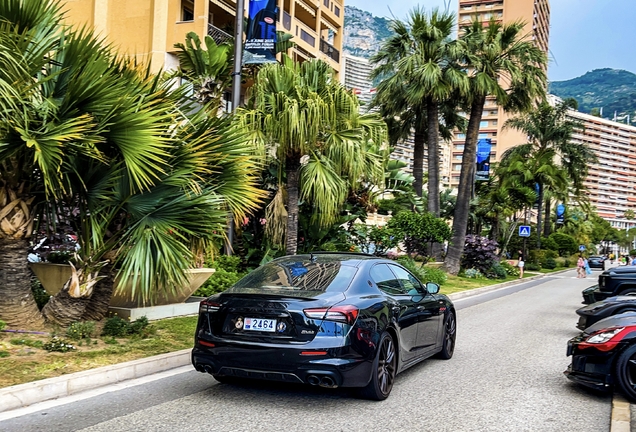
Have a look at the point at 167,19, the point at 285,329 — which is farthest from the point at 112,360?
the point at 167,19

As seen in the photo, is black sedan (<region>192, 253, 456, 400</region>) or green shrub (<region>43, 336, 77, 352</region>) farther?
green shrub (<region>43, 336, 77, 352</region>)

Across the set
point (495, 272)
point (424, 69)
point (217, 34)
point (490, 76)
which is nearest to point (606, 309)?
point (424, 69)

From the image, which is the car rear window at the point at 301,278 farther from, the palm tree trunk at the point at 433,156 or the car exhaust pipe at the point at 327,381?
the palm tree trunk at the point at 433,156

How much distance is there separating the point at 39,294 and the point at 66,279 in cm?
59

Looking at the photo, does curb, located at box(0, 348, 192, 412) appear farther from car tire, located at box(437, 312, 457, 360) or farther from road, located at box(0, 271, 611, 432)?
car tire, located at box(437, 312, 457, 360)

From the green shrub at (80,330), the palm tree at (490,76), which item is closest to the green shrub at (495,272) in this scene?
the palm tree at (490,76)

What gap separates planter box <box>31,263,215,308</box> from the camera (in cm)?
1013

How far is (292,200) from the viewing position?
15.2 metres

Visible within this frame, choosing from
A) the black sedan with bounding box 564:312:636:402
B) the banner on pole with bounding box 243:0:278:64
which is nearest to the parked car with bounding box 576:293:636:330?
the black sedan with bounding box 564:312:636:402

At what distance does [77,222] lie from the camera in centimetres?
890

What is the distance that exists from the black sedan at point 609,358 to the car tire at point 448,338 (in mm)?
2042

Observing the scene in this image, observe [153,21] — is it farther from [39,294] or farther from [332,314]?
[332,314]

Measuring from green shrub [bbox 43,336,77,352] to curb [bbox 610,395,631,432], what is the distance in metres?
5.83

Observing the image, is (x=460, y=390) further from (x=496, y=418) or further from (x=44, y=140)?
(x=44, y=140)
